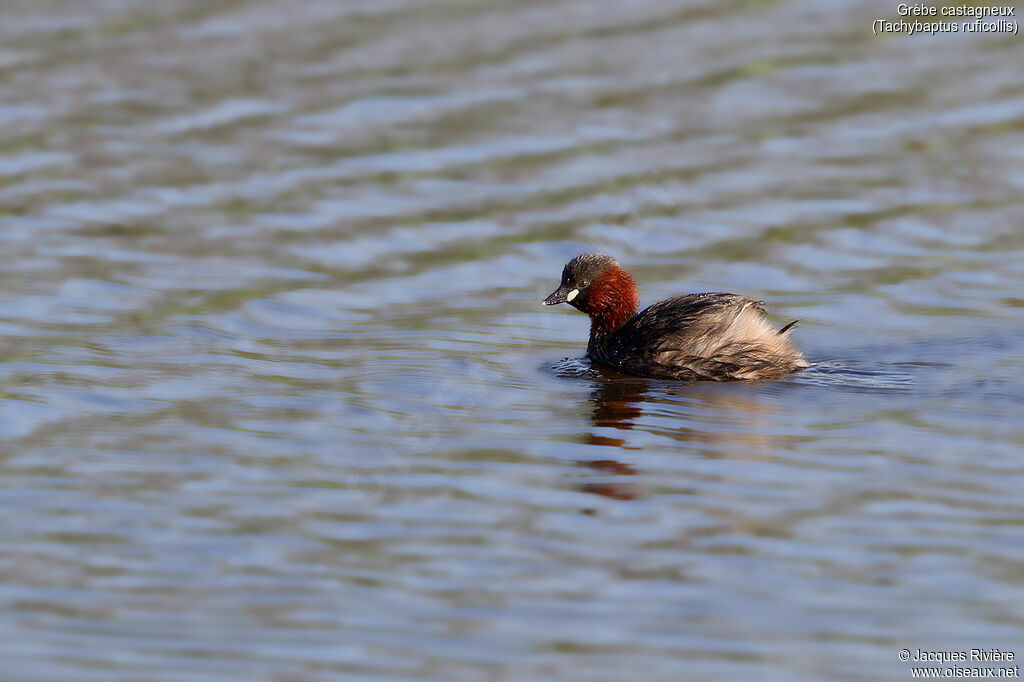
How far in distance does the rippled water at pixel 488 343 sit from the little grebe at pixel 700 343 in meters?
0.18

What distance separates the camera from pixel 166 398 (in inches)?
359

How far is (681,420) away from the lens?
890 centimetres

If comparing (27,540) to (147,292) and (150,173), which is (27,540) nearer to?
(147,292)

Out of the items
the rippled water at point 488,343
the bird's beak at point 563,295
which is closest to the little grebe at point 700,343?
the bird's beak at point 563,295

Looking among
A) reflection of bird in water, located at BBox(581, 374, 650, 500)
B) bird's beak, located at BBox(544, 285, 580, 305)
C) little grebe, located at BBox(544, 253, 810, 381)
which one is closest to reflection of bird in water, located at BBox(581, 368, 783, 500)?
reflection of bird in water, located at BBox(581, 374, 650, 500)

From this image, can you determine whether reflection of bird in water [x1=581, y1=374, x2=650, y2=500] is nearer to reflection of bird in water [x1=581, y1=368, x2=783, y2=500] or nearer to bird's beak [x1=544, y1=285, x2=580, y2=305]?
reflection of bird in water [x1=581, y1=368, x2=783, y2=500]

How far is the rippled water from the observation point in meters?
6.27

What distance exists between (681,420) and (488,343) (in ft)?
6.16

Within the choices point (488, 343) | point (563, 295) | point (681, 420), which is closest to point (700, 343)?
point (563, 295)

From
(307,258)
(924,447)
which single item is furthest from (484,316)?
(924,447)

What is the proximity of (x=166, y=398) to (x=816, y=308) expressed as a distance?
14.3 ft

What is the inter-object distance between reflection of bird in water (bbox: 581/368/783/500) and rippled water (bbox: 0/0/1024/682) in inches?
1.3

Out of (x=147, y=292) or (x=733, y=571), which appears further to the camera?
(x=147, y=292)

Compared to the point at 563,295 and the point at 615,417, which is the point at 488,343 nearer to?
the point at 563,295
